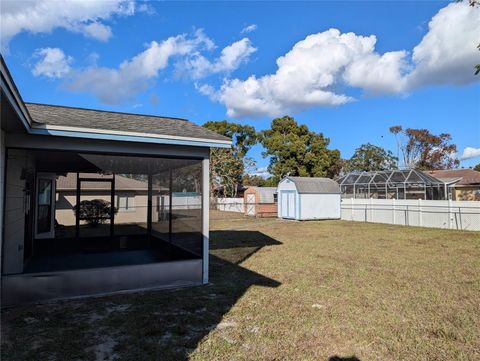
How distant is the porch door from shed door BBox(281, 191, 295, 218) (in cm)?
1435

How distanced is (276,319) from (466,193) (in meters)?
30.5

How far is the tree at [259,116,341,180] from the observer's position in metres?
35.9

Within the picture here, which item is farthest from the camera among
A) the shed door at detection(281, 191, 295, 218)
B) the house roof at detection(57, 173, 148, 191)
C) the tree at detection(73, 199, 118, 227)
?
the shed door at detection(281, 191, 295, 218)

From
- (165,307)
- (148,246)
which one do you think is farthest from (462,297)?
(148,246)

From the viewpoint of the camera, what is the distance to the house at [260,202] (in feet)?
81.8

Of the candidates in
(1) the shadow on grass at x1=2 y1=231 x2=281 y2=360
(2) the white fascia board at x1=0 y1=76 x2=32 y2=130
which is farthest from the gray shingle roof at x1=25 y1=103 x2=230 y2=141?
(1) the shadow on grass at x1=2 y1=231 x2=281 y2=360

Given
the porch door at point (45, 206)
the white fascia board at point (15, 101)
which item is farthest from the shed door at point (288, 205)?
the white fascia board at point (15, 101)

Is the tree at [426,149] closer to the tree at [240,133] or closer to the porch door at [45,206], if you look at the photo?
the tree at [240,133]

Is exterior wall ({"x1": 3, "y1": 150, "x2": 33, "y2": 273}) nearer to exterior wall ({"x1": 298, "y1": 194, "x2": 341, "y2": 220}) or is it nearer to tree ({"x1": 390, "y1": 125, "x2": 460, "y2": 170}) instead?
exterior wall ({"x1": 298, "y1": 194, "x2": 341, "y2": 220})

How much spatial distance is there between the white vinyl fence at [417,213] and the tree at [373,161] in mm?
23935

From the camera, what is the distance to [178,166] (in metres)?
7.09

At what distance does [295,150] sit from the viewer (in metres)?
35.5

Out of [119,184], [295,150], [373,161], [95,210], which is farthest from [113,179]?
[373,161]

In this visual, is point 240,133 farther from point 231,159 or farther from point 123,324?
point 123,324
